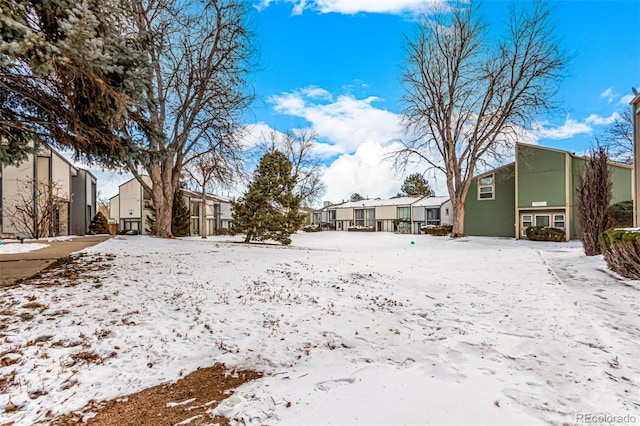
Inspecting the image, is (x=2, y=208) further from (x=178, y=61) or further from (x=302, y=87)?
(x=302, y=87)

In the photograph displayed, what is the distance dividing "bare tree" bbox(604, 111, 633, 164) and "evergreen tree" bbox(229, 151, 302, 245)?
86.1 feet

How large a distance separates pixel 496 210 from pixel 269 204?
1703 cm

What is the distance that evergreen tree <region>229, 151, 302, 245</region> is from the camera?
18328 mm

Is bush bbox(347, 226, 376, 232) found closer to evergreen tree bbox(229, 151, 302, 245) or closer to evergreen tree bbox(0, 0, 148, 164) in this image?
evergreen tree bbox(229, 151, 302, 245)

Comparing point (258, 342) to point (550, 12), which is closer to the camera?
point (258, 342)

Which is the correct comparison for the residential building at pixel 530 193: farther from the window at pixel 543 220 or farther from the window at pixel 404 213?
the window at pixel 404 213

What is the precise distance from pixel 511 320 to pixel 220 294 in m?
4.60

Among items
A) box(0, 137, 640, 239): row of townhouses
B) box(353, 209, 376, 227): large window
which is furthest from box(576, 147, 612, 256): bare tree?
box(353, 209, 376, 227): large window

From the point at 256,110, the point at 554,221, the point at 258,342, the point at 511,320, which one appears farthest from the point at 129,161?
the point at 554,221

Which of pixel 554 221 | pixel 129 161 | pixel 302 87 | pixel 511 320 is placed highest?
pixel 302 87

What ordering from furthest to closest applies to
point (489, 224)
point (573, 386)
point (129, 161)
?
point (489, 224) < point (129, 161) < point (573, 386)

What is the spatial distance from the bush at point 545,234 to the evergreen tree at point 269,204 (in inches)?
584

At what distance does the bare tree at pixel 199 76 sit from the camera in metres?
13.9

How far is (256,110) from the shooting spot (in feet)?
51.1
